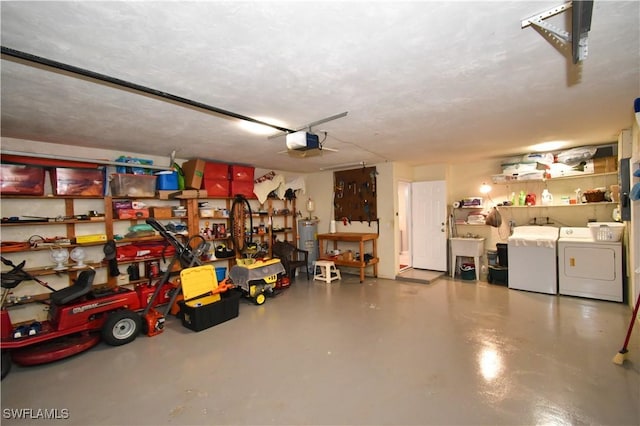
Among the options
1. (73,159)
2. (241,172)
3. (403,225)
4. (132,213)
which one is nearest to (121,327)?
(132,213)

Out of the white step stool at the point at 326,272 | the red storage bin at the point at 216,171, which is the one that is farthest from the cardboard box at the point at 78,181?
the white step stool at the point at 326,272

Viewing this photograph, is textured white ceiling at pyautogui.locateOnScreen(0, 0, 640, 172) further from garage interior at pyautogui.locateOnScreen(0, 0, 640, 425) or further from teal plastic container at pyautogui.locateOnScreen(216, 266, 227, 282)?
teal plastic container at pyautogui.locateOnScreen(216, 266, 227, 282)

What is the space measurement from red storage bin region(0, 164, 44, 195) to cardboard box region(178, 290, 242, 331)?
7.18ft

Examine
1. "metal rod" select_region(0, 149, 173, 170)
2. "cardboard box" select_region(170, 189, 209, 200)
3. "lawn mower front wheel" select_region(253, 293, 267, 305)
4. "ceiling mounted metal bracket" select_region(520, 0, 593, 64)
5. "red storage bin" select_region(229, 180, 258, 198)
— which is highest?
"ceiling mounted metal bracket" select_region(520, 0, 593, 64)

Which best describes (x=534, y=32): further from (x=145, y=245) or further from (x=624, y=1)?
(x=145, y=245)

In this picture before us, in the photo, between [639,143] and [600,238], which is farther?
→ [600,238]

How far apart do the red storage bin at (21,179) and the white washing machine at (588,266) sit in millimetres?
7443

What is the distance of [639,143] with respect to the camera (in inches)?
127

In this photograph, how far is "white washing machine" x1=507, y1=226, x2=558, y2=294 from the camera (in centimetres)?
459

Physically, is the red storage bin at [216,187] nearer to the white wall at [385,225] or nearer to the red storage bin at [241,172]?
the red storage bin at [241,172]

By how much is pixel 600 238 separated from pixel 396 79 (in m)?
4.57

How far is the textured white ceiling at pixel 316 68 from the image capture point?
140 cm

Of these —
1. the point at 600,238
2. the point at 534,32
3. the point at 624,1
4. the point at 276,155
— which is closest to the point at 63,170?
the point at 276,155

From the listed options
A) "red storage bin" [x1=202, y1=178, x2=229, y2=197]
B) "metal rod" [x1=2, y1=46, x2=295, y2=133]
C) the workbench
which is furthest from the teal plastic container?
"metal rod" [x1=2, y1=46, x2=295, y2=133]
